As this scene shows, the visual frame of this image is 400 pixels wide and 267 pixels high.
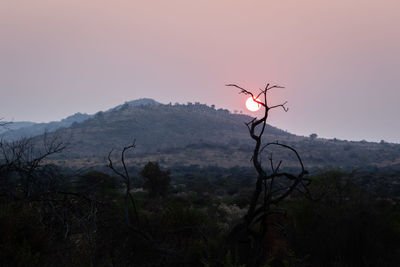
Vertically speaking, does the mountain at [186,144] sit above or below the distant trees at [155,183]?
above

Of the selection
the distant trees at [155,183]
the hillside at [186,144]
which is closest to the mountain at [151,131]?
the hillside at [186,144]

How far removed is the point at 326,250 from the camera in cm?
852

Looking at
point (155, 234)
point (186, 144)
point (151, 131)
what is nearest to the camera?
point (155, 234)

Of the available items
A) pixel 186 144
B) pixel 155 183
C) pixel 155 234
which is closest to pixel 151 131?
pixel 186 144

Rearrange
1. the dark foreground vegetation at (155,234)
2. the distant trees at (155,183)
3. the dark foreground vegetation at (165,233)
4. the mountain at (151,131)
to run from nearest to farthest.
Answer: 1. the dark foreground vegetation at (165,233)
2. the dark foreground vegetation at (155,234)
3. the distant trees at (155,183)
4. the mountain at (151,131)

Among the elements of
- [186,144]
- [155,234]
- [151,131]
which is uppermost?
[151,131]

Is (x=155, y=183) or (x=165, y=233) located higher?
(x=165, y=233)

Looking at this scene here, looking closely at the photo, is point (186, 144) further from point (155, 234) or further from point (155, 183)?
point (155, 234)

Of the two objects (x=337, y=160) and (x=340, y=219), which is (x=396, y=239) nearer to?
(x=340, y=219)

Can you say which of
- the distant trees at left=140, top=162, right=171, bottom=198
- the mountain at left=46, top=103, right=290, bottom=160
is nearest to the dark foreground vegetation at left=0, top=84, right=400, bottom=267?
the distant trees at left=140, top=162, right=171, bottom=198

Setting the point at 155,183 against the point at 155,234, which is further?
the point at 155,183

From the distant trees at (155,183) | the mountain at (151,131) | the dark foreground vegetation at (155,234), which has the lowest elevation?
the distant trees at (155,183)

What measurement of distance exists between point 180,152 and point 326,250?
9512 centimetres

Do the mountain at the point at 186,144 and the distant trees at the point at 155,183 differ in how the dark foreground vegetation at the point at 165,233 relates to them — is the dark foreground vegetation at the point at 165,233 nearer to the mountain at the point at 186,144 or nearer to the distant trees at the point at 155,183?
the distant trees at the point at 155,183
